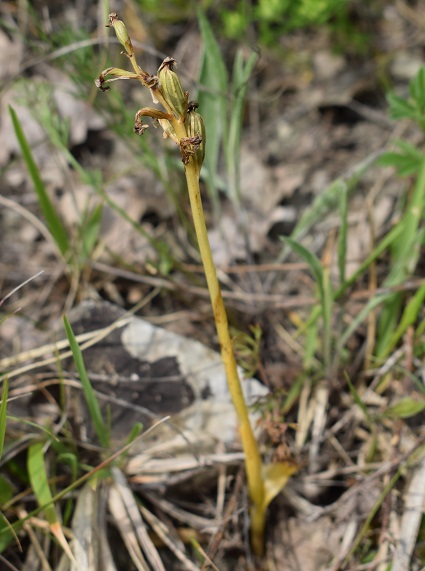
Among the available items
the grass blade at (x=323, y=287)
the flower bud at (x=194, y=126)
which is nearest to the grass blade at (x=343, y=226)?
the grass blade at (x=323, y=287)

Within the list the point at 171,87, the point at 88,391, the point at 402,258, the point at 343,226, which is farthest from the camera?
→ the point at 402,258

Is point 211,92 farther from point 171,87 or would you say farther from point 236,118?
point 171,87

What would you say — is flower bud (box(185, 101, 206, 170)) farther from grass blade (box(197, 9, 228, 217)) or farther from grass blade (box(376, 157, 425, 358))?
grass blade (box(376, 157, 425, 358))

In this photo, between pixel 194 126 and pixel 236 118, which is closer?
pixel 194 126

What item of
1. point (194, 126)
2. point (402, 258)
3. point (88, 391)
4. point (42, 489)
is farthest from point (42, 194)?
Result: point (402, 258)

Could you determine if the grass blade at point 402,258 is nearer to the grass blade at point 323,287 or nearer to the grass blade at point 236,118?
the grass blade at point 323,287

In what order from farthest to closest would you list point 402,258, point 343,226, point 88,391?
point 402,258, point 343,226, point 88,391
